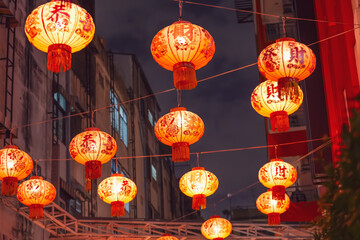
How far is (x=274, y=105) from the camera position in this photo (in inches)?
309

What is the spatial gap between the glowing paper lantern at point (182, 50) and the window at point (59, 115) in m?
9.74

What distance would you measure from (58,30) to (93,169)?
277 cm

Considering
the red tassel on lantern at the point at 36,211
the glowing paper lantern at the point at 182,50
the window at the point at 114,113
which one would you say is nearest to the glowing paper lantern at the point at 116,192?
the red tassel on lantern at the point at 36,211

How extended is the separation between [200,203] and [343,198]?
7989mm

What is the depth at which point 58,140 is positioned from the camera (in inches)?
657

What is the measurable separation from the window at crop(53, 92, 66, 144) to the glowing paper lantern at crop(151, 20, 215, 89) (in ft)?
31.9

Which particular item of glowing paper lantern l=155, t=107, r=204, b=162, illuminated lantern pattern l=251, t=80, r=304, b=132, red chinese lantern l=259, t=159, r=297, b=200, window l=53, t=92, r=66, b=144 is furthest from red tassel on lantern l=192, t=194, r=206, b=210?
window l=53, t=92, r=66, b=144

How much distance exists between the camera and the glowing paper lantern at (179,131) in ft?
28.2

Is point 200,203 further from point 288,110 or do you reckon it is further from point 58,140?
point 58,140

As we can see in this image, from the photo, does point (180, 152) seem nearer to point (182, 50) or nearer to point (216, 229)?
point (182, 50)

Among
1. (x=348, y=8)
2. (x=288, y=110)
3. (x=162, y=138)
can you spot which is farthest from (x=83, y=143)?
(x=348, y=8)

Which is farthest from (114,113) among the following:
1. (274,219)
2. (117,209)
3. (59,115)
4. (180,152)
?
(180,152)

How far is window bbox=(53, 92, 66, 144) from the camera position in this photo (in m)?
16.6

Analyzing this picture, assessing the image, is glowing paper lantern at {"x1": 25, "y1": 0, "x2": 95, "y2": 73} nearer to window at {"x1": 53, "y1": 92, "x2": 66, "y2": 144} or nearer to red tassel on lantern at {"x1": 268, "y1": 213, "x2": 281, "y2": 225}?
red tassel on lantern at {"x1": 268, "y1": 213, "x2": 281, "y2": 225}
